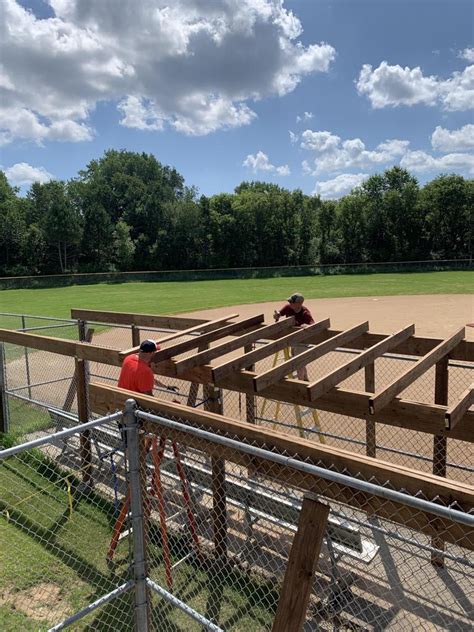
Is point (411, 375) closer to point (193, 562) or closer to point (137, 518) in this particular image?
point (137, 518)

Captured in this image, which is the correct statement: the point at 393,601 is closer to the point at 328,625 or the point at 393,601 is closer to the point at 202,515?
the point at 328,625

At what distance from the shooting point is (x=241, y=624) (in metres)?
4.34

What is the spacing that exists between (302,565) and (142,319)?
604 centimetres

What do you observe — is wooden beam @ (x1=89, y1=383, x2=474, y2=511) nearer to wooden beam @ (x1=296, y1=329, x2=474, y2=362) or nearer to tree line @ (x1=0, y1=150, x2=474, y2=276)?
wooden beam @ (x1=296, y1=329, x2=474, y2=362)

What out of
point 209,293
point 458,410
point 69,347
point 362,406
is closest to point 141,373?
point 69,347

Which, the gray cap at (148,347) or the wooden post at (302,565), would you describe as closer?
the wooden post at (302,565)

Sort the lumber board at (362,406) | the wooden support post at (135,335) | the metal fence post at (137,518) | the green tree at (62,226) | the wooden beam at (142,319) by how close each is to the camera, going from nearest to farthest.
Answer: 1. the metal fence post at (137,518)
2. the lumber board at (362,406)
3. the wooden beam at (142,319)
4. the wooden support post at (135,335)
5. the green tree at (62,226)

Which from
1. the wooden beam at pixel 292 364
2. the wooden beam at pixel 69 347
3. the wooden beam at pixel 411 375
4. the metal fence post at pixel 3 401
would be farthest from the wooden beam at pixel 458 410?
the metal fence post at pixel 3 401

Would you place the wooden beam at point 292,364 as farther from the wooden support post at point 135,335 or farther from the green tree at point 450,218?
the green tree at point 450,218

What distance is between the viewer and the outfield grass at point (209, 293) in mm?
29909

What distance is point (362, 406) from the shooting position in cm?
431

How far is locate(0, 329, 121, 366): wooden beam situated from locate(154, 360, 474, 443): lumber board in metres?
1.45

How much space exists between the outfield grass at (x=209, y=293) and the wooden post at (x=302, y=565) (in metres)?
23.2

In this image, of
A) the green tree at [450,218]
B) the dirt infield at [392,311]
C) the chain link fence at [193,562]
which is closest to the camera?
the chain link fence at [193,562]
